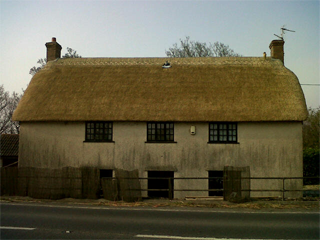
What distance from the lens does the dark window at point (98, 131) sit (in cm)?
1825

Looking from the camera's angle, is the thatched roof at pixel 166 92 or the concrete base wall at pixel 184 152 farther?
the thatched roof at pixel 166 92

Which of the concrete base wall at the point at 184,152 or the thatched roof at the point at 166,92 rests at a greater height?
the thatched roof at the point at 166,92

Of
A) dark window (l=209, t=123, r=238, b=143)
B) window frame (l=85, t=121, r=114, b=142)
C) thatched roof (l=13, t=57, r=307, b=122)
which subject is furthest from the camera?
window frame (l=85, t=121, r=114, b=142)

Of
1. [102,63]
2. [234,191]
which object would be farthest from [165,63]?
[234,191]

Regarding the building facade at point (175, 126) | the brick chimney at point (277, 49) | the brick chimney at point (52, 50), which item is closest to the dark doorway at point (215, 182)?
the building facade at point (175, 126)

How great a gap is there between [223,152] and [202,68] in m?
6.17

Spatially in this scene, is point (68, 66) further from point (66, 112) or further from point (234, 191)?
point (234, 191)

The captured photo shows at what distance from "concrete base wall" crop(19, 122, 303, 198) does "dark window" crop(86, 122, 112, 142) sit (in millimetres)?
313

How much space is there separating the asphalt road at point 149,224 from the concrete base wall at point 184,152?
5.09 meters

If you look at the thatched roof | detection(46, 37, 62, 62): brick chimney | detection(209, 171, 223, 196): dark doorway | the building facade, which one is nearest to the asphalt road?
detection(209, 171, 223, 196): dark doorway

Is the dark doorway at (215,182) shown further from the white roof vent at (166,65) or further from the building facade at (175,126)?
the white roof vent at (166,65)

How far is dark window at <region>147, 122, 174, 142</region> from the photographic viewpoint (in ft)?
58.9

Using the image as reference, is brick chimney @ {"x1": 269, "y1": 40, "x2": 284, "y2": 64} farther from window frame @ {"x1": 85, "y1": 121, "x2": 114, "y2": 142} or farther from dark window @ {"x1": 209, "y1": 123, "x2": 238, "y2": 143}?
window frame @ {"x1": 85, "y1": 121, "x2": 114, "y2": 142}

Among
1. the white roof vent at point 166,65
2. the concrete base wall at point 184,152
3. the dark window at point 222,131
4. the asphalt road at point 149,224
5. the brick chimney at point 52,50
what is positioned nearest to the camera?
the asphalt road at point 149,224
